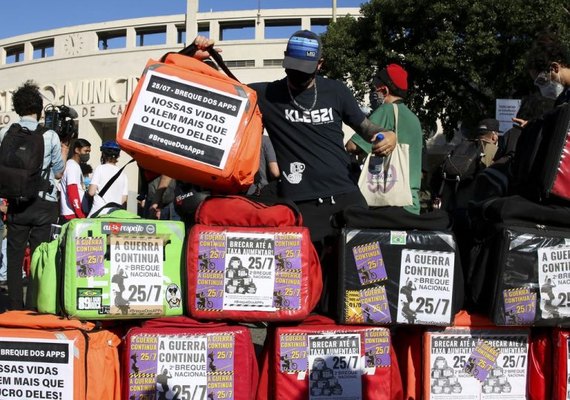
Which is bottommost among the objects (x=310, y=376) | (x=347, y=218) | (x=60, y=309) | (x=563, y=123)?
(x=310, y=376)

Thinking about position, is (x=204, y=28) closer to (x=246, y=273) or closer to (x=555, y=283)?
(x=246, y=273)

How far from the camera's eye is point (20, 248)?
18.2 feet

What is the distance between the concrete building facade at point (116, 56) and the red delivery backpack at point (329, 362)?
3323cm

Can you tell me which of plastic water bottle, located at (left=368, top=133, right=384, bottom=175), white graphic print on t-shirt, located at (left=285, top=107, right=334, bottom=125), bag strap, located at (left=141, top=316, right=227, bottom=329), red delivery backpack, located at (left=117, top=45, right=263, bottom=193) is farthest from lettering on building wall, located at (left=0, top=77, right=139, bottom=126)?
bag strap, located at (left=141, top=316, right=227, bottom=329)

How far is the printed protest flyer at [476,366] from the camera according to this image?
10.9ft

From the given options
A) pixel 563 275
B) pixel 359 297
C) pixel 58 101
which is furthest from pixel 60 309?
pixel 58 101

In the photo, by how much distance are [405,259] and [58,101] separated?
126 feet

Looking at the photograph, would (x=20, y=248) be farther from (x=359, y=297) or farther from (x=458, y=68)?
(x=458, y=68)

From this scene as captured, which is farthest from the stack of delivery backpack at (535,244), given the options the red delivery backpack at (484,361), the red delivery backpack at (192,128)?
the red delivery backpack at (192,128)

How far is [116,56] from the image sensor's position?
3897 centimetres

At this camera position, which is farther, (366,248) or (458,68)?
(458,68)

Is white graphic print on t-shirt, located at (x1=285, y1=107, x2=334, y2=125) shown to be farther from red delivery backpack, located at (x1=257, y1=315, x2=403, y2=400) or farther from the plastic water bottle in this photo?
red delivery backpack, located at (x1=257, y1=315, x2=403, y2=400)

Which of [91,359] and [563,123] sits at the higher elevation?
[563,123]

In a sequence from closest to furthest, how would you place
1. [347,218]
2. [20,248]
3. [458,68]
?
[347,218], [20,248], [458,68]
